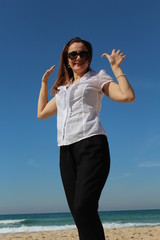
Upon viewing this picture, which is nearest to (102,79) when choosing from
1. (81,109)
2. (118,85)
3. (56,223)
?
(118,85)

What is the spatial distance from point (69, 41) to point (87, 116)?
963 mm

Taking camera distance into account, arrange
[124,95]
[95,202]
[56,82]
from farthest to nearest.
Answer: [56,82], [124,95], [95,202]

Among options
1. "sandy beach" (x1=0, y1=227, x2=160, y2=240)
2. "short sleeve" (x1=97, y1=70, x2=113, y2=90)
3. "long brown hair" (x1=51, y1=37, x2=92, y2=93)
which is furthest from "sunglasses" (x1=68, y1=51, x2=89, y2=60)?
"sandy beach" (x1=0, y1=227, x2=160, y2=240)

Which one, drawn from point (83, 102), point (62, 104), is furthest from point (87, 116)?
point (62, 104)

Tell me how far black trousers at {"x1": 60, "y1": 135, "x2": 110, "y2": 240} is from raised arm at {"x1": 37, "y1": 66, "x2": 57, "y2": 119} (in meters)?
0.61

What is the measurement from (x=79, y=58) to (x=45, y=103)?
67cm

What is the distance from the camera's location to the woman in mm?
2490

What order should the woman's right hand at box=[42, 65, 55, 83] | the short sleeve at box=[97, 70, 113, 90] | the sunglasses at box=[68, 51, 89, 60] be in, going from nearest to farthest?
the short sleeve at box=[97, 70, 113, 90] < the sunglasses at box=[68, 51, 89, 60] < the woman's right hand at box=[42, 65, 55, 83]

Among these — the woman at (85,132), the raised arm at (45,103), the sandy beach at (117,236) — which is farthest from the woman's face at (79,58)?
the sandy beach at (117,236)

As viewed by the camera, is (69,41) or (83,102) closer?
(83,102)

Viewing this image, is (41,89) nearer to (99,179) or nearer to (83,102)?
(83,102)

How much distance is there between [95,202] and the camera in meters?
2.50

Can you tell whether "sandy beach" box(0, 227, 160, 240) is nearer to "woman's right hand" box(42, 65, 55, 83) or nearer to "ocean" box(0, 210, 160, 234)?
"woman's right hand" box(42, 65, 55, 83)

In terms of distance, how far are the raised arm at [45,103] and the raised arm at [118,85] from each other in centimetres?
64
